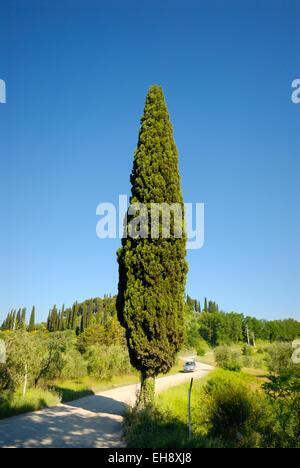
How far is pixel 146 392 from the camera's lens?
29.0ft

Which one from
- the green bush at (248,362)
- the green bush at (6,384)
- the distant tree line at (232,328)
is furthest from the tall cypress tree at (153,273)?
the distant tree line at (232,328)

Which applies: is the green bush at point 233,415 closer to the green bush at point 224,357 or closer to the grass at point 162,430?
the grass at point 162,430

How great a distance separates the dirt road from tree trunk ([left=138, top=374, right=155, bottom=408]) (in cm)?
92

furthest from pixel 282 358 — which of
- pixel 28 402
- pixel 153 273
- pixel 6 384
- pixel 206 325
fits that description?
pixel 206 325

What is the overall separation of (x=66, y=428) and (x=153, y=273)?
505cm

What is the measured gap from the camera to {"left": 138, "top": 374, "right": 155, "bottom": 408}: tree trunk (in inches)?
340

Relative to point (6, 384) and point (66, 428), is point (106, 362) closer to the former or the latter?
point (6, 384)

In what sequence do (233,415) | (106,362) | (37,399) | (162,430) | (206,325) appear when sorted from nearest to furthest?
1. (162,430)
2. (233,415)
3. (37,399)
4. (106,362)
5. (206,325)

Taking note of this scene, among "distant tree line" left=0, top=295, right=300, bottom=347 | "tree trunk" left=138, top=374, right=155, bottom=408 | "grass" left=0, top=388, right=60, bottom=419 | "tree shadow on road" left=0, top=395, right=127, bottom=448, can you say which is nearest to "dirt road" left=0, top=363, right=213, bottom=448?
"tree shadow on road" left=0, top=395, right=127, bottom=448

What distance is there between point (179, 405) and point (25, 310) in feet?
203

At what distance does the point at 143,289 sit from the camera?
30.7ft

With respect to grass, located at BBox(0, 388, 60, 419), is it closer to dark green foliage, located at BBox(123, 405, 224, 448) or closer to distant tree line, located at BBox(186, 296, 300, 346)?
dark green foliage, located at BBox(123, 405, 224, 448)

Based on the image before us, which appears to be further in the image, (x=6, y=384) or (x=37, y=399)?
(x=37, y=399)

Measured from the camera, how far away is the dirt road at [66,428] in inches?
243
